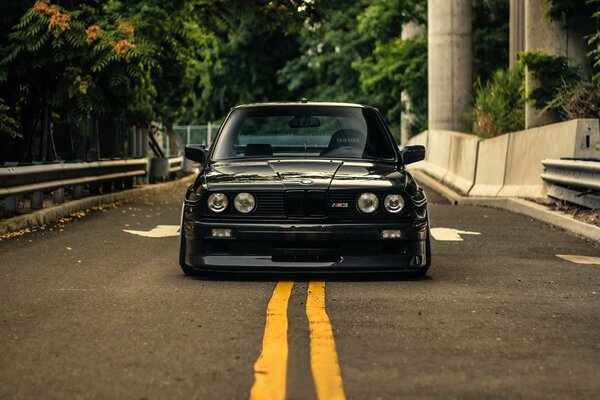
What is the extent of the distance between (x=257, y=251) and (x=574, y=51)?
16.2 metres

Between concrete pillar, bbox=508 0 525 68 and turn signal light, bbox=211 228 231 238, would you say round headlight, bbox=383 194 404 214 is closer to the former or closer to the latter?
turn signal light, bbox=211 228 231 238

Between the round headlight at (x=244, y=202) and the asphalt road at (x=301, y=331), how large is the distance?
23.8 inches

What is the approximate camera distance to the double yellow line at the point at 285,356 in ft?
19.6

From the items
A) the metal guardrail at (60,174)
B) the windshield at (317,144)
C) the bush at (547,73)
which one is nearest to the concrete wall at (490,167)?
the bush at (547,73)

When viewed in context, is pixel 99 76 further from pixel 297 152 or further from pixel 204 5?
pixel 297 152

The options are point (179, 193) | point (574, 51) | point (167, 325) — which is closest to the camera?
point (167, 325)

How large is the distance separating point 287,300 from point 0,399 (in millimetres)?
3386

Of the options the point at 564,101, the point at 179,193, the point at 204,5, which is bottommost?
the point at 179,193

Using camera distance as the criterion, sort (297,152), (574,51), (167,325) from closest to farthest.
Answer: (167,325) → (297,152) → (574,51)

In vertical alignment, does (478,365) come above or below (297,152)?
below

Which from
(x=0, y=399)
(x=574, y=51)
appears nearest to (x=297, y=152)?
(x=0, y=399)

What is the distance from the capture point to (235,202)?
10.1 m

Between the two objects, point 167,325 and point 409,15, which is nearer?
point 167,325

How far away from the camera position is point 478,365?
6598 millimetres
